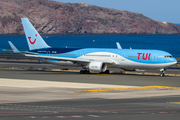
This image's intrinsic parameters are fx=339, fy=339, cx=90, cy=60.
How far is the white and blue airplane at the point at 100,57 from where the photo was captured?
1827 inches

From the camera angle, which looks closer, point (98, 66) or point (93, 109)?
point (93, 109)

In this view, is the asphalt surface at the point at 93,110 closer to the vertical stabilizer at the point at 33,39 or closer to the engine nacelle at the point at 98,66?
the engine nacelle at the point at 98,66

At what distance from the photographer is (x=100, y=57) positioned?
49906mm

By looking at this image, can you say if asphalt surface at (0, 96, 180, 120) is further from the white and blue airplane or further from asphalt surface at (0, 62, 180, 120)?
the white and blue airplane

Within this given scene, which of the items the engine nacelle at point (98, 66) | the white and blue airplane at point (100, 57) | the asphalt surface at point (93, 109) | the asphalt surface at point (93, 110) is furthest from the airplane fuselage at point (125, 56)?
the asphalt surface at point (93, 110)

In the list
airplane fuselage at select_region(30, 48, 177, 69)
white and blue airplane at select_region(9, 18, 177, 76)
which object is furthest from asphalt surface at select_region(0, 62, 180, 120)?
white and blue airplane at select_region(9, 18, 177, 76)

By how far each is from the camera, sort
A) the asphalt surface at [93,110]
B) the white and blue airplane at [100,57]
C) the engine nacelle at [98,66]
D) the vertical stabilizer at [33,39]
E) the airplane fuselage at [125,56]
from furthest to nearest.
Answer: the vertical stabilizer at [33,39]
the engine nacelle at [98,66]
the white and blue airplane at [100,57]
the airplane fuselage at [125,56]
the asphalt surface at [93,110]

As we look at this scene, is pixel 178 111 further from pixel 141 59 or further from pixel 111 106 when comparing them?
pixel 141 59

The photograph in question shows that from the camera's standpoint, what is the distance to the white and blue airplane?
46.4 meters

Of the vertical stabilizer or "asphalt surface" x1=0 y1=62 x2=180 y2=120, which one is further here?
the vertical stabilizer

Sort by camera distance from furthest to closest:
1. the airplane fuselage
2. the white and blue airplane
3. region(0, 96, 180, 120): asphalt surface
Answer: the white and blue airplane < the airplane fuselage < region(0, 96, 180, 120): asphalt surface

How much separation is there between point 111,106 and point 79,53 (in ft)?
103

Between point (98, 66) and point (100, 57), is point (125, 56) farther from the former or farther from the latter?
point (98, 66)

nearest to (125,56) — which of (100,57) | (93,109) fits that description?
(100,57)
